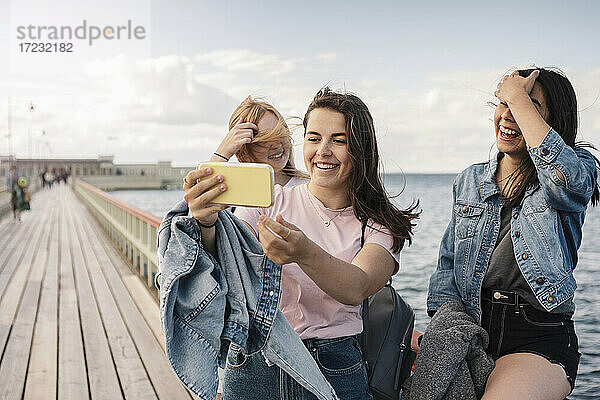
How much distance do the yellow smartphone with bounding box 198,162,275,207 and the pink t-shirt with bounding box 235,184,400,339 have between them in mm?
280

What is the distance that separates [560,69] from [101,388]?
312 cm

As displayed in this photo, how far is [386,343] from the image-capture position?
5.88 ft

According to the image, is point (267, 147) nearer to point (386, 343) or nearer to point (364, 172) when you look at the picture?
point (364, 172)

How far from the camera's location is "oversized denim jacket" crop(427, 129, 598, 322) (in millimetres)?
1764

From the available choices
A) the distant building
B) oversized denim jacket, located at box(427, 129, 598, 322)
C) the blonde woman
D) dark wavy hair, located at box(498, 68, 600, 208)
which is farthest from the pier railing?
the distant building

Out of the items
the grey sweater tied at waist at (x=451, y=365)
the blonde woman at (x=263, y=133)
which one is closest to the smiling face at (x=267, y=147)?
the blonde woman at (x=263, y=133)

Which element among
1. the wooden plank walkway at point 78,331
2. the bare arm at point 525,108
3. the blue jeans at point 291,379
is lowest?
the wooden plank walkway at point 78,331

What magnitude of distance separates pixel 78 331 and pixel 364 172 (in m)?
4.06

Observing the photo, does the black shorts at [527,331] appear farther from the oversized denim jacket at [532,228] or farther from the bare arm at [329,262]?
the bare arm at [329,262]

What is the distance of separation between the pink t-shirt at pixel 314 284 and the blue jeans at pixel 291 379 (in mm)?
38

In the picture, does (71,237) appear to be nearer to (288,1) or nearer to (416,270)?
(416,270)

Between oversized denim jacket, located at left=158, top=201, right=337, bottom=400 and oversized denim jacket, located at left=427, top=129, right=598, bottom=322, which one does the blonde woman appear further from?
oversized denim jacket, located at left=427, top=129, right=598, bottom=322

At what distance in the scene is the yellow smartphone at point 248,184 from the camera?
1363 millimetres

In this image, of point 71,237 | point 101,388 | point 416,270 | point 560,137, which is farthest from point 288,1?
point 560,137
